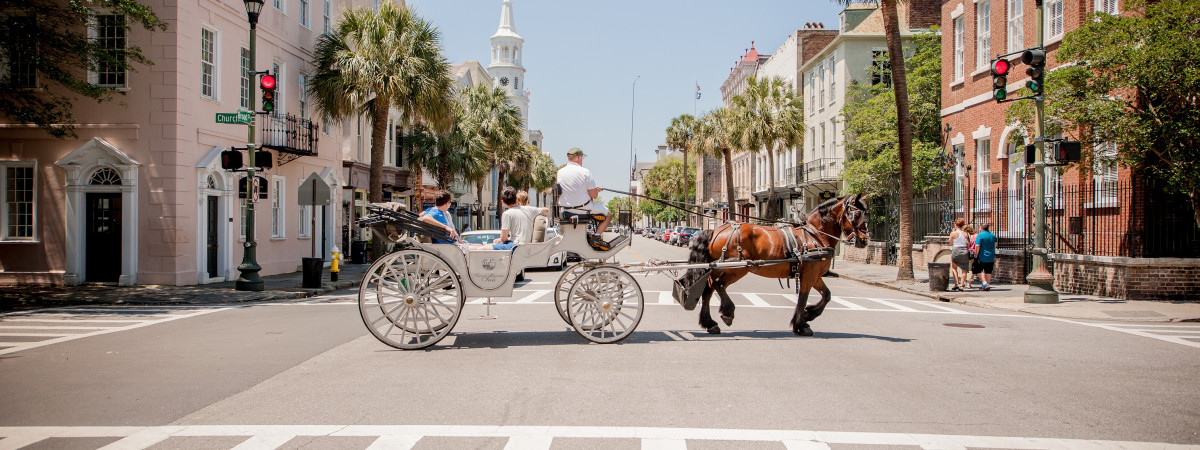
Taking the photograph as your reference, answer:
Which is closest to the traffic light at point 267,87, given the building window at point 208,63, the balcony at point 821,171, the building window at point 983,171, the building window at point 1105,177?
the building window at point 208,63

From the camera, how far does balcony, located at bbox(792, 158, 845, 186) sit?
141ft

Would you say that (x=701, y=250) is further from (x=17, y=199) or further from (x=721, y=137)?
(x=721, y=137)

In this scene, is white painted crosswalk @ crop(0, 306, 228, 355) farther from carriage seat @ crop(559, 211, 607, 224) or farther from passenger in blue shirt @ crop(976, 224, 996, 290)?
passenger in blue shirt @ crop(976, 224, 996, 290)

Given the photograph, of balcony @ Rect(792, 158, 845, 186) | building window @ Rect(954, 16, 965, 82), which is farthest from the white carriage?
balcony @ Rect(792, 158, 845, 186)

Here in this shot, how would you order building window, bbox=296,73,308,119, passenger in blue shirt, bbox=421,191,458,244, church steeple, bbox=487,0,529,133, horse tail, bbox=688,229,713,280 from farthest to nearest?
church steeple, bbox=487,0,529,133
building window, bbox=296,73,308,119
horse tail, bbox=688,229,713,280
passenger in blue shirt, bbox=421,191,458,244

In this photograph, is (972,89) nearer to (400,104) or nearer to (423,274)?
(400,104)

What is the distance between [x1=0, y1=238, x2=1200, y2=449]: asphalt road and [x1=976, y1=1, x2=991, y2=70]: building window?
15.7 meters

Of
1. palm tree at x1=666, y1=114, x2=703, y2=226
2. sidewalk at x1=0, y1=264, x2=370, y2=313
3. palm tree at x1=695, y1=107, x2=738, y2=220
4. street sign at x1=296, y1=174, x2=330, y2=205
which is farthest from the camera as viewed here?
palm tree at x1=666, y1=114, x2=703, y2=226

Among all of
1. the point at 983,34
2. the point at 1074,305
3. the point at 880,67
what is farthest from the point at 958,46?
the point at 1074,305

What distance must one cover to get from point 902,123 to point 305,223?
19.0m

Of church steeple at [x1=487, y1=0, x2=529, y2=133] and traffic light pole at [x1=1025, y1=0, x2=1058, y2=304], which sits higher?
church steeple at [x1=487, y1=0, x2=529, y2=133]

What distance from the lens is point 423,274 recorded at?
925cm

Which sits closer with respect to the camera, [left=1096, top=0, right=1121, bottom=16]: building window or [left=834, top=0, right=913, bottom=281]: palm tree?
[left=1096, top=0, right=1121, bottom=16]: building window

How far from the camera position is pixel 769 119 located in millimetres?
42969
